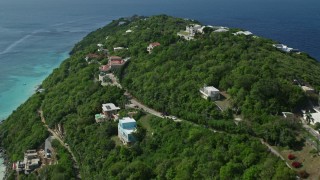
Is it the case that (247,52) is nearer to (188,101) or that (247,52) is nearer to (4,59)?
(188,101)

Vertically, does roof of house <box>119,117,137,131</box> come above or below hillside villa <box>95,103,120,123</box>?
above

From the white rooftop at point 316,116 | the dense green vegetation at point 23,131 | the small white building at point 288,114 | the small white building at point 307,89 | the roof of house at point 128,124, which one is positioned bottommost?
the dense green vegetation at point 23,131

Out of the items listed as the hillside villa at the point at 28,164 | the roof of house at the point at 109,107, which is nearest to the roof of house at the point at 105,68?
the roof of house at the point at 109,107

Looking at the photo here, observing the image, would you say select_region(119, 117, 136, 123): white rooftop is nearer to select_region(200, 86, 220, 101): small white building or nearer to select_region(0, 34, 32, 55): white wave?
select_region(200, 86, 220, 101): small white building

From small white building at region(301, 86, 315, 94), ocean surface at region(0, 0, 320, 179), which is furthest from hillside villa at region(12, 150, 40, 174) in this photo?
small white building at region(301, 86, 315, 94)

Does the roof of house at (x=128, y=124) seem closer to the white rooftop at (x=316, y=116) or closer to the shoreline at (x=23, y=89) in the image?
the white rooftop at (x=316, y=116)

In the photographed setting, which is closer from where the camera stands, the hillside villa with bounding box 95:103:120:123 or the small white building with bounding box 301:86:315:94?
the small white building with bounding box 301:86:315:94
